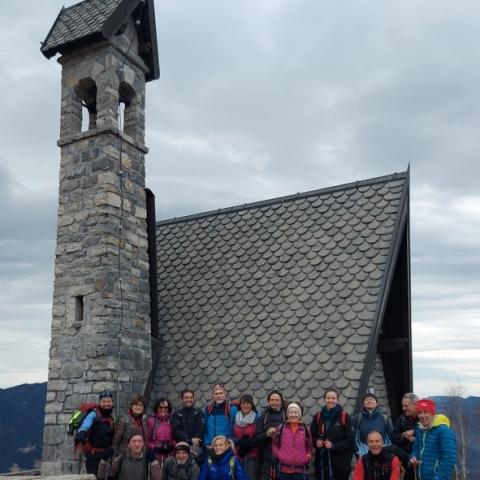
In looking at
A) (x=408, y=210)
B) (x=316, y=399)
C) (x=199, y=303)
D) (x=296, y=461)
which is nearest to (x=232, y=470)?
(x=296, y=461)

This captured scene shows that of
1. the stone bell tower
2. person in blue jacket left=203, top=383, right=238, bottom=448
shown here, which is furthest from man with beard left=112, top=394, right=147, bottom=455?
the stone bell tower

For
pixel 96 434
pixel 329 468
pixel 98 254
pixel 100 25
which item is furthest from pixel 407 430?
pixel 100 25

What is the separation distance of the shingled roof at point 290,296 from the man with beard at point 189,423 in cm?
171

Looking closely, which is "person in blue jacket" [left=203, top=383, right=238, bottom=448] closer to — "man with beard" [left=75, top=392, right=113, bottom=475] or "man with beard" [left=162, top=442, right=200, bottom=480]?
"man with beard" [left=162, top=442, right=200, bottom=480]

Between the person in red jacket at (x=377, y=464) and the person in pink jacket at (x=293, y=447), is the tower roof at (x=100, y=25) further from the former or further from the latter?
the person in red jacket at (x=377, y=464)

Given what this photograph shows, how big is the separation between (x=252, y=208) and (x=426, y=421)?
7448mm

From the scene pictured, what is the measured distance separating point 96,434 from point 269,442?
7.03 feet

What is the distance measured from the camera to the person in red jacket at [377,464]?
5559 millimetres

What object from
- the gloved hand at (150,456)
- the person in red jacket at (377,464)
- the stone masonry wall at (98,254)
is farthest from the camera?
the stone masonry wall at (98,254)

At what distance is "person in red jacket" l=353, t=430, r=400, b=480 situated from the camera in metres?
5.56

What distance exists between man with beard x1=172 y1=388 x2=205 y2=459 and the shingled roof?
1712 millimetres

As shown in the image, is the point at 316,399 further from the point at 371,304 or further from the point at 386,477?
the point at 386,477

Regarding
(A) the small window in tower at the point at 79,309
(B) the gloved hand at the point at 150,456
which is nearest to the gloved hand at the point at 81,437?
(B) the gloved hand at the point at 150,456

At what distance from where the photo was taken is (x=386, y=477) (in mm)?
5570
